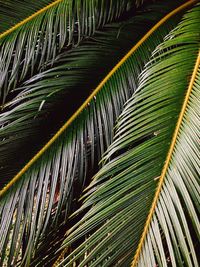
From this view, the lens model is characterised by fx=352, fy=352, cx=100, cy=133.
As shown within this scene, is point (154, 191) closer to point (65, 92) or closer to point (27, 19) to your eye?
point (65, 92)

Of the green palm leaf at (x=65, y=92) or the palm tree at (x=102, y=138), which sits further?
the green palm leaf at (x=65, y=92)

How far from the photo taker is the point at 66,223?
1.42 meters

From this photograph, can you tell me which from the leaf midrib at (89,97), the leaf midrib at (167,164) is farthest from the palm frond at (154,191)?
the leaf midrib at (89,97)

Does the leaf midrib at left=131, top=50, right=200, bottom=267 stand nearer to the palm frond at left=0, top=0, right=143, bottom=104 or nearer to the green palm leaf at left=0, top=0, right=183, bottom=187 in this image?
the green palm leaf at left=0, top=0, right=183, bottom=187

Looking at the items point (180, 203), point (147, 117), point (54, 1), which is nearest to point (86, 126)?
point (147, 117)

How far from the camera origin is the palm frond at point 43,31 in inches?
62.1

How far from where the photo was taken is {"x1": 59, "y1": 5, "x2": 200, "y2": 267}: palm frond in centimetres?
101

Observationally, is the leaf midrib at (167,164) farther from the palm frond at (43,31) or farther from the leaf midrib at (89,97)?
the palm frond at (43,31)

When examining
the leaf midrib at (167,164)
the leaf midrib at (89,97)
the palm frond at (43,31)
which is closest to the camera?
the leaf midrib at (167,164)

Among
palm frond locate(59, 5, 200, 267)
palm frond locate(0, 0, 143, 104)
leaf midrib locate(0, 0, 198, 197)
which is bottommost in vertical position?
palm frond locate(59, 5, 200, 267)

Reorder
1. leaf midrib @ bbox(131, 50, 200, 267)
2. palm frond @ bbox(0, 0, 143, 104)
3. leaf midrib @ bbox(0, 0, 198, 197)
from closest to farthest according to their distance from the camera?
leaf midrib @ bbox(131, 50, 200, 267)
leaf midrib @ bbox(0, 0, 198, 197)
palm frond @ bbox(0, 0, 143, 104)

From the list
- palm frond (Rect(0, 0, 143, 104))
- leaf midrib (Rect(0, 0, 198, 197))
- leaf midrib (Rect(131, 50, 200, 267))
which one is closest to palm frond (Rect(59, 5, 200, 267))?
leaf midrib (Rect(131, 50, 200, 267))

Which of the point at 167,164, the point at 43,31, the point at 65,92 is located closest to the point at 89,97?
the point at 65,92

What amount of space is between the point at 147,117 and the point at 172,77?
0.20 metres
